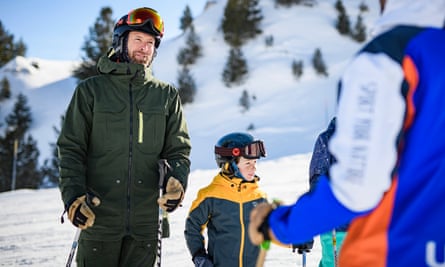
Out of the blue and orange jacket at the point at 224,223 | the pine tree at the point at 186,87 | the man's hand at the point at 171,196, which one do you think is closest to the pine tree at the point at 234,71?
the pine tree at the point at 186,87

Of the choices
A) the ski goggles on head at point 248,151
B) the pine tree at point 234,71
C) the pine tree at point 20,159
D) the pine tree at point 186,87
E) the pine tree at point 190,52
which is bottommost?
the pine tree at point 20,159

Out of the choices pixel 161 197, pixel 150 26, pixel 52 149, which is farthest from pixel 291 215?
pixel 52 149

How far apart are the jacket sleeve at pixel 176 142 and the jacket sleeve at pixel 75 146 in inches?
20.4

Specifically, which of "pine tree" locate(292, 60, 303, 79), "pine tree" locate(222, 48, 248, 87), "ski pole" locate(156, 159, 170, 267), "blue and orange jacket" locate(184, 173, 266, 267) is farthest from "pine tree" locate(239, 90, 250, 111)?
"ski pole" locate(156, 159, 170, 267)

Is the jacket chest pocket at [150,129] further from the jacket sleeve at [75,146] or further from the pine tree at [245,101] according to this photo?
the pine tree at [245,101]

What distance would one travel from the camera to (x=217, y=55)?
3406 centimetres

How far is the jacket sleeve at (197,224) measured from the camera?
10.2 ft

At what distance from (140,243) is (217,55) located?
32.1 m

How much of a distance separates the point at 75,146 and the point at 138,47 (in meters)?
0.79

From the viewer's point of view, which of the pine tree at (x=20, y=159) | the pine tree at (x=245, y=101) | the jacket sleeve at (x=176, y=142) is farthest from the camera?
the pine tree at (x=245, y=101)

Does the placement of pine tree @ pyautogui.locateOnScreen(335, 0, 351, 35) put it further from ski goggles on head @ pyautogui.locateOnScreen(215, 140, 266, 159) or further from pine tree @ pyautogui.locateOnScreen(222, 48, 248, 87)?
ski goggles on head @ pyautogui.locateOnScreen(215, 140, 266, 159)

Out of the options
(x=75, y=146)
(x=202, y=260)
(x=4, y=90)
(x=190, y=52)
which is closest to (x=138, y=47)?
(x=75, y=146)

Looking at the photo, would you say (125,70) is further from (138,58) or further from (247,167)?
(247,167)

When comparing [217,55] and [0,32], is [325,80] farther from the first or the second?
[0,32]
